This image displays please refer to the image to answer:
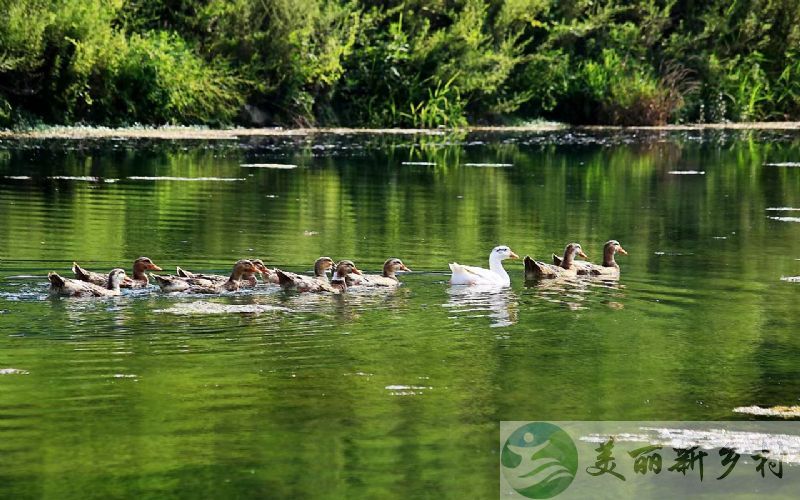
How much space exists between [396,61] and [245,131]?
5535mm

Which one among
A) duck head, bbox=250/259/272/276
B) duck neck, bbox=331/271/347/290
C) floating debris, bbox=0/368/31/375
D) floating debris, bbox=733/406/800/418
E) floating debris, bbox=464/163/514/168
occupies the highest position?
floating debris, bbox=464/163/514/168

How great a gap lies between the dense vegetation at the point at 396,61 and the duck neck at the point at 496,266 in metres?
19.7

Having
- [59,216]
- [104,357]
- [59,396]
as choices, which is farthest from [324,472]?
[59,216]

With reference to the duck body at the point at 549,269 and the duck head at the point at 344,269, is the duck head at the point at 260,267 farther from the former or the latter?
the duck body at the point at 549,269

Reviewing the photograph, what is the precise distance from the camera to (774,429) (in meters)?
9.47

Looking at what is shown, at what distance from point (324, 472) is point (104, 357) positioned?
3.22 m

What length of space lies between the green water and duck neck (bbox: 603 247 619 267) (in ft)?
0.96

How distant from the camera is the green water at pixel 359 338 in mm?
8742

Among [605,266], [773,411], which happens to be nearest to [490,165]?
[605,266]

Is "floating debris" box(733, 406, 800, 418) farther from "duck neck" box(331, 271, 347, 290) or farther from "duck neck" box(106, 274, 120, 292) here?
"duck neck" box(106, 274, 120, 292)

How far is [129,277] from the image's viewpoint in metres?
15.0

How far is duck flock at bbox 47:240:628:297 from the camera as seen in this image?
1410 centimetres

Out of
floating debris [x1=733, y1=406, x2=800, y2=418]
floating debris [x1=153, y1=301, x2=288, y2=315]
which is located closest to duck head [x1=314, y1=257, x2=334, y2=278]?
floating debris [x1=153, y1=301, x2=288, y2=315]

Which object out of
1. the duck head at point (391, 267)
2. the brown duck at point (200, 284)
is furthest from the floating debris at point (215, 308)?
the duck head at point (391, 267)
